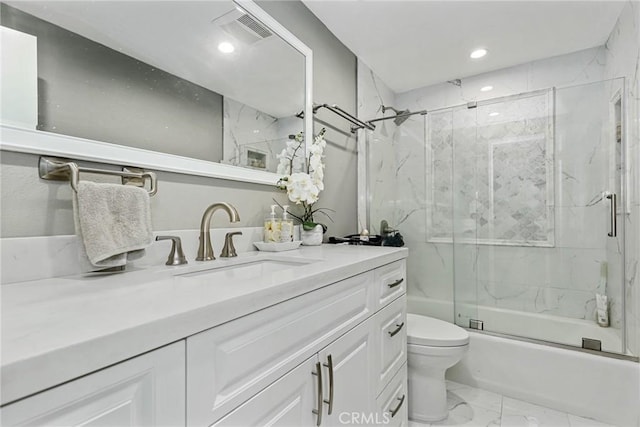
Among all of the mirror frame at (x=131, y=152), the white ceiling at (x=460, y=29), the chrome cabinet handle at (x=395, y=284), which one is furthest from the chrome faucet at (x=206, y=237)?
the white ceiling at (x=460, y=29)

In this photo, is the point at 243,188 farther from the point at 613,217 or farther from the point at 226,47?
the point at 613,217

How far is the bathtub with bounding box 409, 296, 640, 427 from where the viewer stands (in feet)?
5.43

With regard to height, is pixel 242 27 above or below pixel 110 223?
above

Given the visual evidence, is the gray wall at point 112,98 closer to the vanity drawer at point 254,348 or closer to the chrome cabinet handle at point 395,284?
the vanity drawer at point 254,348

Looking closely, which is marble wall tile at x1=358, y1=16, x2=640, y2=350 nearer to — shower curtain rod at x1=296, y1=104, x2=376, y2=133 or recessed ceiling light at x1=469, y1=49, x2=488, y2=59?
shower curtain rod at x1=296, y1=104, x2=376, y2=133

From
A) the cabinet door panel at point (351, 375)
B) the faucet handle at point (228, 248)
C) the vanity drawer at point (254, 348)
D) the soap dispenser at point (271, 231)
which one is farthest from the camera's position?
the soap dispenser at point (271, 231)

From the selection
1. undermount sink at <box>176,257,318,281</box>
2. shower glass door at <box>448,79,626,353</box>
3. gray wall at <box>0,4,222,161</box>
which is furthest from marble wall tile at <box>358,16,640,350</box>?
gray wall at <box>0,4,222,161</box>

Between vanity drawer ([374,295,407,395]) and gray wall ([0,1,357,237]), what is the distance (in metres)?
0.70

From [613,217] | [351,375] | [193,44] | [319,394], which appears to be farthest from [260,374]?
[613,217]

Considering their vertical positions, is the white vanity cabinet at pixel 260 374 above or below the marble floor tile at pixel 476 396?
above

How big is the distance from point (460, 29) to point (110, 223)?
232 cm

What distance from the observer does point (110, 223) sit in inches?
31.7

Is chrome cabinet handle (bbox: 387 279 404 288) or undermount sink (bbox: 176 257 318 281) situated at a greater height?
undermount sink (bbox: 176 257 318 281)

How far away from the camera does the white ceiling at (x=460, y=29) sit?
71.9 inches
